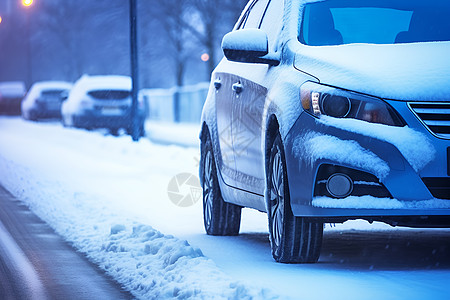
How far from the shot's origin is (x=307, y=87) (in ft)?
20.5

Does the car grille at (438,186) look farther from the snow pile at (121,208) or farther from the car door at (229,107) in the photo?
the car door at (229,107)

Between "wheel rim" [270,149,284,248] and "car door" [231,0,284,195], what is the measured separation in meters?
0.31

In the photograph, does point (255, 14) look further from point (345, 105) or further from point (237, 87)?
point (345, 105)

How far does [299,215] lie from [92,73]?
255 feet

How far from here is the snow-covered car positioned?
5.91 metres

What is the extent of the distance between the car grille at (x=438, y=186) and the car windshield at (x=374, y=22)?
125 centimetres

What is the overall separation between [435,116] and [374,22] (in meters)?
1.21

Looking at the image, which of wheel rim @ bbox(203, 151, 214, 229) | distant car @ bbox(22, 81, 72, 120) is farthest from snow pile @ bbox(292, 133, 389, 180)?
distant car @ bbox(22, 81, 72, 120)

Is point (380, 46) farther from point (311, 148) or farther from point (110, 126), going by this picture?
point (110, 126)

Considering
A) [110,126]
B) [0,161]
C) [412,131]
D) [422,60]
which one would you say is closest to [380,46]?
[422,60]

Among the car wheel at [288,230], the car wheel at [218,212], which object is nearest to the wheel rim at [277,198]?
the car wheel at [288,230]

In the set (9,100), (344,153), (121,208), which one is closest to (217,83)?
(121,208)

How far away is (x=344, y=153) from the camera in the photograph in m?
5.94

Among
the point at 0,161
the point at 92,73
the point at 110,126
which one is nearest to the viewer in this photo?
the point at 0,161
